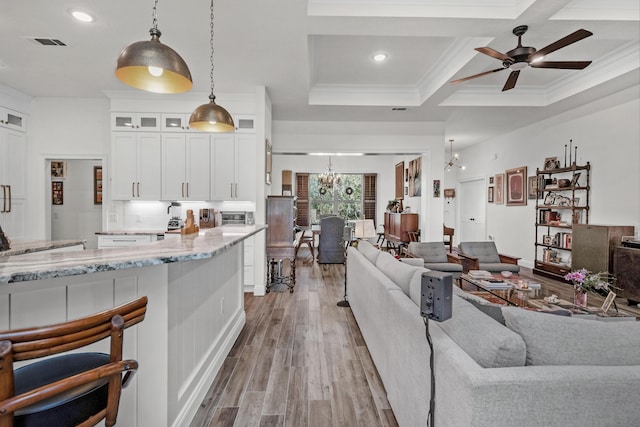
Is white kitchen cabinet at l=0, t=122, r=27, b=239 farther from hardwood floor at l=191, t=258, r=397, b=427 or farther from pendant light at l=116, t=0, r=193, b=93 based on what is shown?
pendant light at l=116, t=0, r=193, b=93

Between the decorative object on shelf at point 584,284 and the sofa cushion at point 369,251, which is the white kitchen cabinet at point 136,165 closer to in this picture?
the sofa cushion at point 369,251

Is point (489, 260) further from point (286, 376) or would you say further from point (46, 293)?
point (46, 293)

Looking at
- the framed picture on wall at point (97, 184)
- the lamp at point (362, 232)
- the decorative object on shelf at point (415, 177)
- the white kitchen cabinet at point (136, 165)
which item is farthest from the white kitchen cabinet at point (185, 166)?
the decorative object on shelf at point (415, 177)

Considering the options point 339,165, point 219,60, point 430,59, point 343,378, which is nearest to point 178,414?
point 343,378

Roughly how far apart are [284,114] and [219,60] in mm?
2015

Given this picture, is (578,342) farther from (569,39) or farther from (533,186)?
(533,186)

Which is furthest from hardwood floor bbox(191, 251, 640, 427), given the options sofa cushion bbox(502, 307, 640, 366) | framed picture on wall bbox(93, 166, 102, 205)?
framed picture on wall bbox(93, 166, 102, 205)

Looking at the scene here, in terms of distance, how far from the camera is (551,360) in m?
1.12

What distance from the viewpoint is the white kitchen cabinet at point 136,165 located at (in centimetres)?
454

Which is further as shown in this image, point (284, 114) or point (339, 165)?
point (339, 165)

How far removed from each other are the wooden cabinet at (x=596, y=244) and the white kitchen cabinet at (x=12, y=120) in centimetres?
859

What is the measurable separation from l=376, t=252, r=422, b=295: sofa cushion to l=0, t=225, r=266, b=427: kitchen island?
1.15 m

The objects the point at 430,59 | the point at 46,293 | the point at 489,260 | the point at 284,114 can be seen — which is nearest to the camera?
the point at 46,293

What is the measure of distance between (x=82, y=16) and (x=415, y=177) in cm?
596
